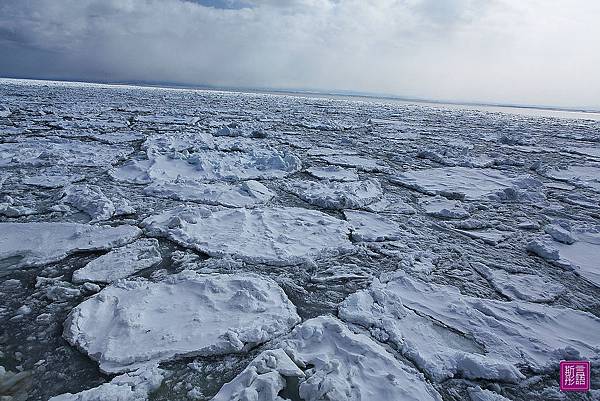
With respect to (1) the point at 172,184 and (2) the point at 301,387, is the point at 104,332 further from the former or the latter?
(1) the point at 172,184

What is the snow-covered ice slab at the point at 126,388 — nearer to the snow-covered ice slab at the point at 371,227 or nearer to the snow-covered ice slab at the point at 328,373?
the snow-covered ice slab at the point at 328,373

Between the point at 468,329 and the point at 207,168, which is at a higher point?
the point at 207,168

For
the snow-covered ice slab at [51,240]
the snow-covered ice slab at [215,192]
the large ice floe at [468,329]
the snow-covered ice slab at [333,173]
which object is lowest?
the large ice floe at [468,329]

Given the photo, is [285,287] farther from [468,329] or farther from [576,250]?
[576,250]

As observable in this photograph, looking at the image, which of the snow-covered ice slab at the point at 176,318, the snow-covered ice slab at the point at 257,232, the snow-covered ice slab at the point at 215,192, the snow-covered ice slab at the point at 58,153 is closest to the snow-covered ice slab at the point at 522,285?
the snow-covered ice slab at the point at 257,232

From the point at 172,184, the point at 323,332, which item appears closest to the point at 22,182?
the point at 172,184

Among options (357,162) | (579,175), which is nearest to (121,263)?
(357,162)
